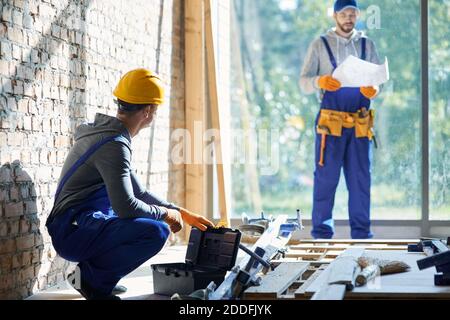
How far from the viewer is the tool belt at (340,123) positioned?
6.05m

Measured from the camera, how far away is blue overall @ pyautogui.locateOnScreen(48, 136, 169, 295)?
3861mm

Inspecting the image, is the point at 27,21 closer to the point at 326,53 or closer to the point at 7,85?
the point at 7,85

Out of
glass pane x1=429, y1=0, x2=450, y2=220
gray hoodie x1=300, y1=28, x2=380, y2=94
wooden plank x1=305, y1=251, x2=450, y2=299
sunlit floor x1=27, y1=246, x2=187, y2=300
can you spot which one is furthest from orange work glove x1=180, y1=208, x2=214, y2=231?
glass pane x1=429, y1=0, x2=450, y2=220

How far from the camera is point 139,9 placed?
5.80m

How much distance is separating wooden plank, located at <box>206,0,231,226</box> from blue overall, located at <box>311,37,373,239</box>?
0.82m

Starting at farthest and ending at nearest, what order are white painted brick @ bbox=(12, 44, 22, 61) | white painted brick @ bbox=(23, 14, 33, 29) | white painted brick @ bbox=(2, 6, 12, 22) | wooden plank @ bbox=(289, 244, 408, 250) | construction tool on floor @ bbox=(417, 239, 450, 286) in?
wooden plank @ bbox=(289, 244, 408, 250) → white painted brick @ bbox=(23, 14, 33, 29) → white painted brick @ bbox=(12, 44, 22, 61) → white painted brick @ bbox=(2, 6, 12, 22) → construction tool on floor @ bbox=(417, 239, 450, 286)

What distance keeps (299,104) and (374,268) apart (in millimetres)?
3328

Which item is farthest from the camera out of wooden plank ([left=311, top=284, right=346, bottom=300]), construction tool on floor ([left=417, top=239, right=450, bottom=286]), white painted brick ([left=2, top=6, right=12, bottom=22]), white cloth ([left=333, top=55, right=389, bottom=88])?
white cloth ([left=333, top=55, right=389, bottom=88])

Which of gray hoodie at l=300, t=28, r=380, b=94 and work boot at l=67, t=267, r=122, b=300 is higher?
gray hoodie at l=300, t=28, r=380, b=94

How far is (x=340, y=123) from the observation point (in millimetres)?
6051

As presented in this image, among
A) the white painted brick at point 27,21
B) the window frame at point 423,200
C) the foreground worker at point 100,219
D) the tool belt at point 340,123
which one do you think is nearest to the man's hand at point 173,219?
the foreground worker at point 100,219

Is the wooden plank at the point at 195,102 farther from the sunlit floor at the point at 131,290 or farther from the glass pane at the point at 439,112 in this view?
the glass pane at the point at 439,112

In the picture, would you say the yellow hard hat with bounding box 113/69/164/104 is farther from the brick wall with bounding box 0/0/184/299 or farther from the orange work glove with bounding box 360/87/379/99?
the orange work glove with bounding box 360/87/379/99
